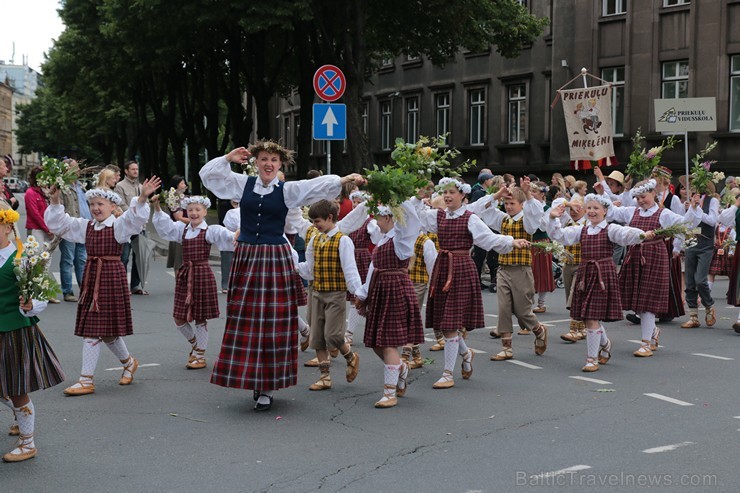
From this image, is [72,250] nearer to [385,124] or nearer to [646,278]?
[646,278]

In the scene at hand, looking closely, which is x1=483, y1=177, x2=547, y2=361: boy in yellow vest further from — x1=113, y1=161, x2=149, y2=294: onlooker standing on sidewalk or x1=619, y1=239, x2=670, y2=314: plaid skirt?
x1=113, y1=161, x2=149, y2=294: onlooker standing on sidewalk

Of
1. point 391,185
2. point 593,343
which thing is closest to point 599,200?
point 593,343

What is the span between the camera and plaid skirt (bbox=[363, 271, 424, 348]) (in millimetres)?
8133

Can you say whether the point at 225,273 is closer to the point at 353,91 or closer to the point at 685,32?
the point at 353,91

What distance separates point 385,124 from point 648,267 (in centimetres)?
3253

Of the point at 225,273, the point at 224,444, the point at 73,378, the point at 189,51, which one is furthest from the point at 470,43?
the point at 224,444

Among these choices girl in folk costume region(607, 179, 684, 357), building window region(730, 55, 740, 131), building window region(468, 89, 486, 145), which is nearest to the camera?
girl in folk costume region(607, 179, 684, 357)

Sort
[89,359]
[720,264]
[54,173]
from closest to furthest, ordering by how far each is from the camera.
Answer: [89,359]
[54,173]
[720,264]

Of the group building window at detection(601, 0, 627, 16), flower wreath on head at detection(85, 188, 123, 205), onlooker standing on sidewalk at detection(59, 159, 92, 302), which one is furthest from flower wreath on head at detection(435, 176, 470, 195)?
building window at detection(601, 0, 627, 16)

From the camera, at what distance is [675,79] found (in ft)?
95.8

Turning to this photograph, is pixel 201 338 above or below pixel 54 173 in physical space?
below

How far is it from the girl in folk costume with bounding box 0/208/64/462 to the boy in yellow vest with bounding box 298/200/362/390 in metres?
2.85

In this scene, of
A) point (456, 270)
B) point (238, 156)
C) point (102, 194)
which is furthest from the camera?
point (456, 270)

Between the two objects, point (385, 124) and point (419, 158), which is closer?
point (419, 158)
